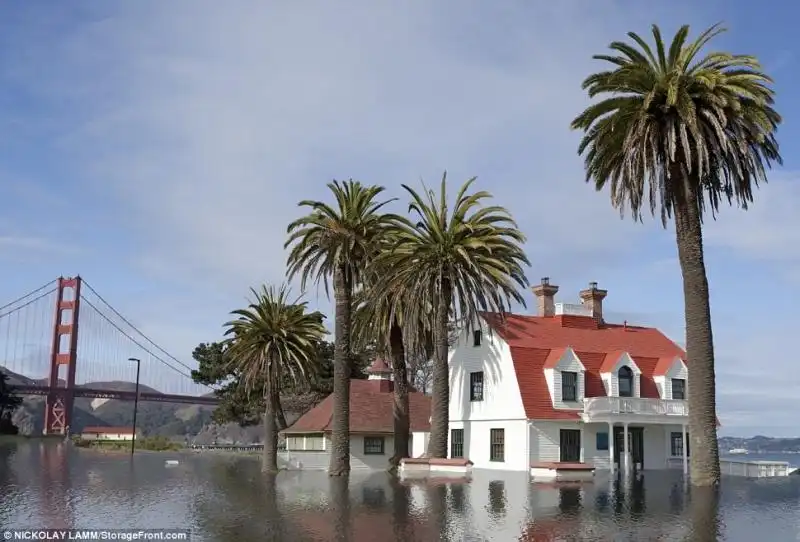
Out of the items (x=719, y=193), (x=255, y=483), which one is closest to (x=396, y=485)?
(x=255, y=483)

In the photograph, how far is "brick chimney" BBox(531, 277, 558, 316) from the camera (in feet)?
183

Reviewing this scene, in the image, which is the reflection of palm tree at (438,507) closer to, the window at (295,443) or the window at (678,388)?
the window at (678,388)

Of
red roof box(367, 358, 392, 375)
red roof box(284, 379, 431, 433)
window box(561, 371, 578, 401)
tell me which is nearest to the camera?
window box(561, 371, 578, 401)

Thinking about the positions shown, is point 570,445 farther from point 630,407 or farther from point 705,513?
point 705,513

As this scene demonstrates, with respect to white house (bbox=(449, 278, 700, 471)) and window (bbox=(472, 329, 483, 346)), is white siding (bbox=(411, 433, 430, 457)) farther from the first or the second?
window (bbox=(472, 329, 483, 346))

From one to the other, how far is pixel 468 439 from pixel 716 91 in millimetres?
26712

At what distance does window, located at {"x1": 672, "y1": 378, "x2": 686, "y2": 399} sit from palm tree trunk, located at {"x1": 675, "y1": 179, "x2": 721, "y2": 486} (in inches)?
706

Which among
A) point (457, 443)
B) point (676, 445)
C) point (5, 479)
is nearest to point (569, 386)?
point (457, 443)

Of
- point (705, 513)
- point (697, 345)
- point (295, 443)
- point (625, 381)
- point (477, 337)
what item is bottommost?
point (705, 513)

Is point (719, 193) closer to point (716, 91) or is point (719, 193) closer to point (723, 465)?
point (716, 91)

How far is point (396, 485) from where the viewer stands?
3797 centimetres

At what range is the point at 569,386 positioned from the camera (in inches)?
1934

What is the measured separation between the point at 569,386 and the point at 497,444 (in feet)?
18.3
